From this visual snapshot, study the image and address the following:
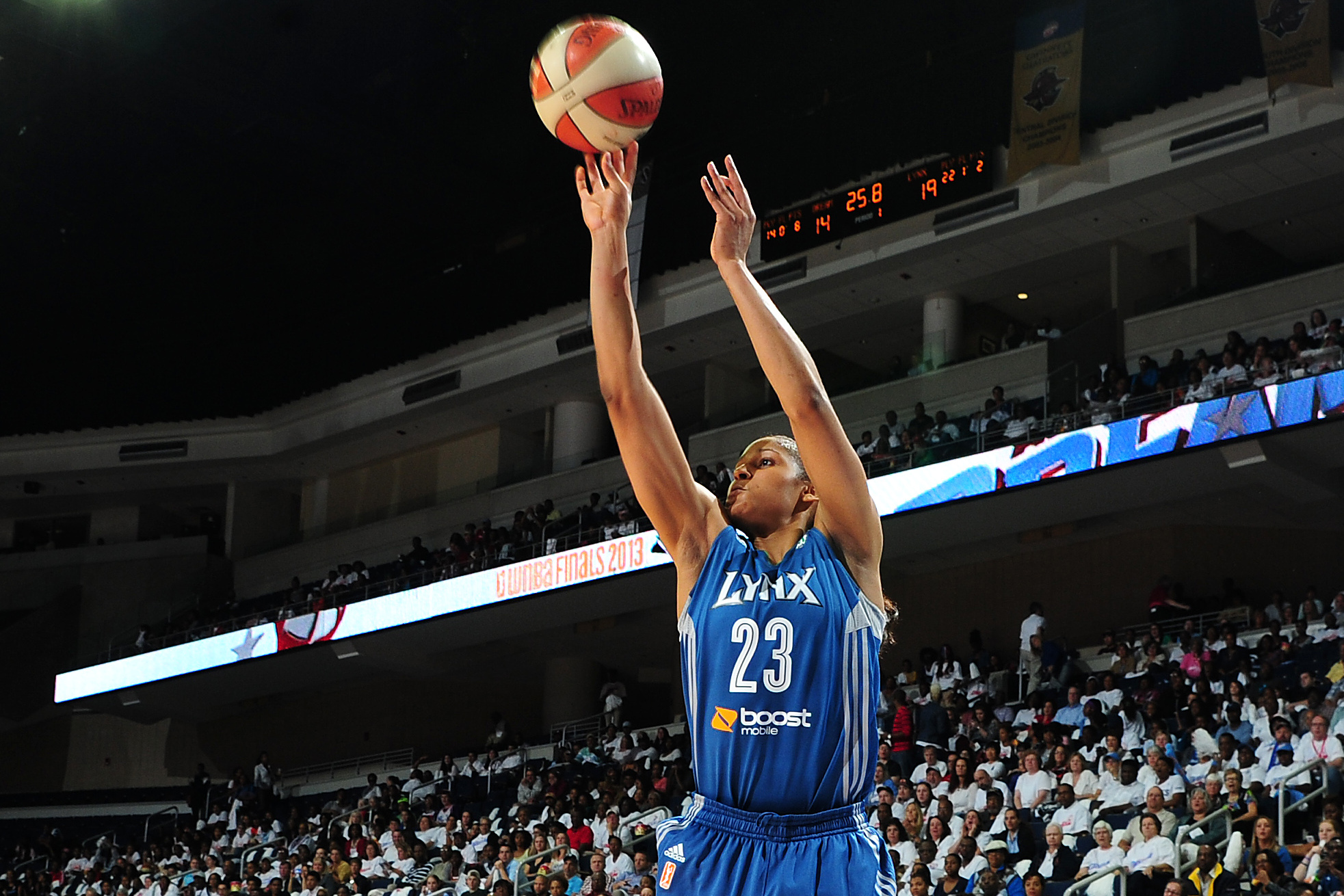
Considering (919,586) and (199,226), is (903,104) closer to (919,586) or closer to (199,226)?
(919,586)

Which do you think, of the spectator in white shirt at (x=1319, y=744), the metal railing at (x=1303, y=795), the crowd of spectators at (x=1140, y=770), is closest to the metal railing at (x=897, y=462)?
the crowd of spectators at (x=1140, y=770)

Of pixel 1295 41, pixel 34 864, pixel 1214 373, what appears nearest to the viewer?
pixel 1214 373

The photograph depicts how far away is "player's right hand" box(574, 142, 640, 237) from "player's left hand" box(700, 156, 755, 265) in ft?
0.61

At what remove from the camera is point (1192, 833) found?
10.9m

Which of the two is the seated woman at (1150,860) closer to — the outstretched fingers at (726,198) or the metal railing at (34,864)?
the outstretched fingers at (726,198)

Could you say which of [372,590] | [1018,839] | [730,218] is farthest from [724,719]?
[372,590]

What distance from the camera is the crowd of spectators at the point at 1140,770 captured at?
10.5 metres

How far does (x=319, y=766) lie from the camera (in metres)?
28.8

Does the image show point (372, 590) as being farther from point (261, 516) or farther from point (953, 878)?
point (953, 878)

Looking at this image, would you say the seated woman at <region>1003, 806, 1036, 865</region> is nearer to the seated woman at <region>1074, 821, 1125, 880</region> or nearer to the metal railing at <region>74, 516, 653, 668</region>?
the seated woman at <region>1074, 821, 1125, 880</region>

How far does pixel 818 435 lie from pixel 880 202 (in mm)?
18970

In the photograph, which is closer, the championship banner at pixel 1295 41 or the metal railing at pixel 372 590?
the championship banner at pixel 1295 41

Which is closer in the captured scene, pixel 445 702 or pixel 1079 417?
pixel 1079 417

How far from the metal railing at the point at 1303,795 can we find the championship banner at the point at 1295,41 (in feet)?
33.0
